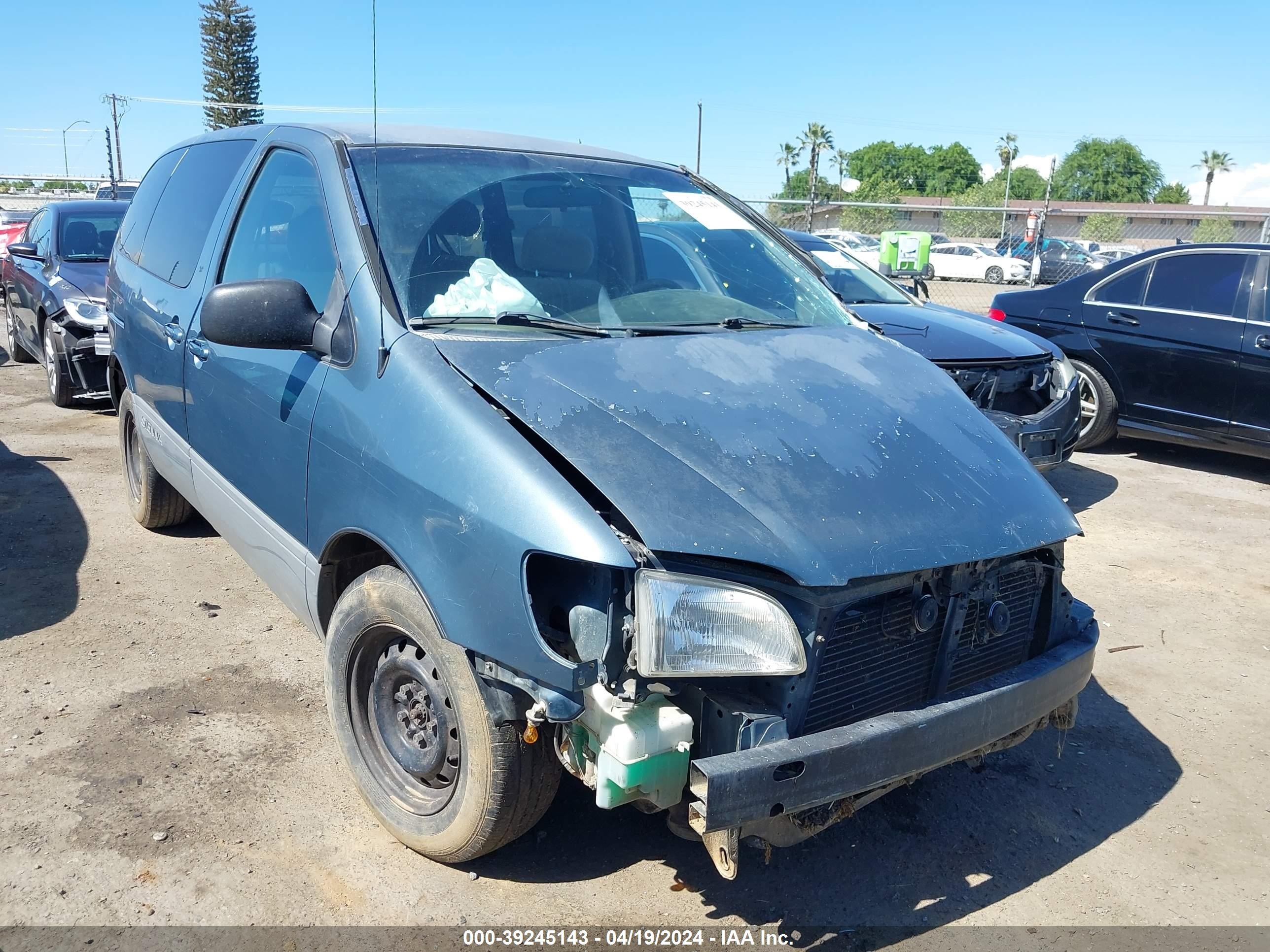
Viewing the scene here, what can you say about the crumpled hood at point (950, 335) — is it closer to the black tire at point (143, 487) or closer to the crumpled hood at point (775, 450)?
the crumpled hood at point (775, 450)

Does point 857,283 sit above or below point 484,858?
above

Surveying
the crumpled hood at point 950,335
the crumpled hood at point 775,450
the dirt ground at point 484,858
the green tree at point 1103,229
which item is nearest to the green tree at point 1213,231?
the green tree at point 1103,229

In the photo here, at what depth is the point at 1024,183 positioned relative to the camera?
103 metres

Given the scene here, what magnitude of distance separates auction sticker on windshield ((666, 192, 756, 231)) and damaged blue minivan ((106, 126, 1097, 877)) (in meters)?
0.17

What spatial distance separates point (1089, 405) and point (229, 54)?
47.2 meters

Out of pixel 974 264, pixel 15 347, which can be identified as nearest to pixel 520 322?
pixel 15 347

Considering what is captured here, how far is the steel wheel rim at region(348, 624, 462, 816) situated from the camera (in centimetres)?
257

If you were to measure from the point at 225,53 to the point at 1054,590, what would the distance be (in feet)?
166

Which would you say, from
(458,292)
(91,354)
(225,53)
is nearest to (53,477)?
(91,354)

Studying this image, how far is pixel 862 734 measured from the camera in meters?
2.24

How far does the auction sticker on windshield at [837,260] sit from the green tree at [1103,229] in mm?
38271

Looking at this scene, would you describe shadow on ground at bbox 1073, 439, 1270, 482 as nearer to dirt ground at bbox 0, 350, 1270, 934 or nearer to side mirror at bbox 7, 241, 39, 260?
dirt ground at bbox 0, 350, 1270, 934

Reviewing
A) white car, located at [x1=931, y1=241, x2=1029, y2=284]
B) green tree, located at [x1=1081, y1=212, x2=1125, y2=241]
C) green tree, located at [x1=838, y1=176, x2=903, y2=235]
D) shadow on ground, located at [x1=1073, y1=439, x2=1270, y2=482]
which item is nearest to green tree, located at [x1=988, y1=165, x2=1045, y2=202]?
green tree, located at [x1=838, y1=176, x2=903, y2=235]

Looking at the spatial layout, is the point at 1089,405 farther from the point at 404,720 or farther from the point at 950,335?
the point at 404,720
